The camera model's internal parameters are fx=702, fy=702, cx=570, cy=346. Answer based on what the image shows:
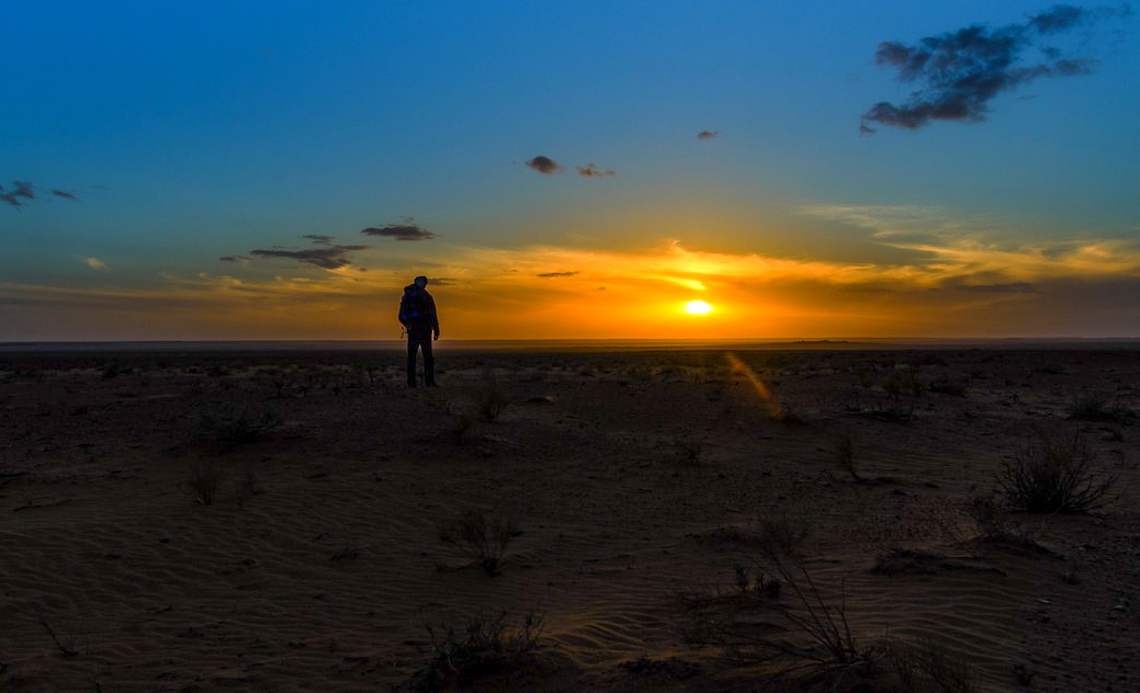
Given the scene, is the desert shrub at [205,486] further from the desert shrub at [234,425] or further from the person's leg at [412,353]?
the person's leg at [412,353]

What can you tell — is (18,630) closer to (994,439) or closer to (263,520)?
(263,520)

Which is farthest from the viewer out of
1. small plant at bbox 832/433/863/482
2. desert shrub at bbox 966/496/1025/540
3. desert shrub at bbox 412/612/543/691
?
small plant at bbox 832/433/863/482

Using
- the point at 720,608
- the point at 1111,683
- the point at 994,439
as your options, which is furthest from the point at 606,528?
the point at 994,439

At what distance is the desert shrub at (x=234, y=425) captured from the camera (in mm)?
12703

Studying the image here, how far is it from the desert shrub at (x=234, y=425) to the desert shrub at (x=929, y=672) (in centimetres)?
1162

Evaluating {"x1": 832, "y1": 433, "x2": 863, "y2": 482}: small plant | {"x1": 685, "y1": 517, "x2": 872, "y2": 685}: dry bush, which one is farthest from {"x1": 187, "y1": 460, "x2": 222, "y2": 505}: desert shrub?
Result: {"x1": 832, "y1": 433, "x2": 863, "y2": 482}: small plant

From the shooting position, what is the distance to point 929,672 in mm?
3760

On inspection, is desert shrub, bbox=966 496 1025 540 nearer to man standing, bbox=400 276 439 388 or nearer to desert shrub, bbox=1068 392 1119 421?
desert shrub, bbox=1068 392 1119 421

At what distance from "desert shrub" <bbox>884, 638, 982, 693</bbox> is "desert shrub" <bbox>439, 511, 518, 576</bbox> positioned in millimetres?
3796

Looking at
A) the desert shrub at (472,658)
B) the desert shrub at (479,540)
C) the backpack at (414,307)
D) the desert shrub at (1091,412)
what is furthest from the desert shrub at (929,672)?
the backpack at (414,307)

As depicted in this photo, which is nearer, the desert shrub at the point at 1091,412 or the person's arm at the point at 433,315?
the desert shrub at the point at 1091,412

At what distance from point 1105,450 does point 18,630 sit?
611 inches

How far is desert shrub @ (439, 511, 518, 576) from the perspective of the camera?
6.93m

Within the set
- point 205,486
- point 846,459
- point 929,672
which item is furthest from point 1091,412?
point 205,486
